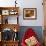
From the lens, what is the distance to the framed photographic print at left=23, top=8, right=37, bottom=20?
586 cm

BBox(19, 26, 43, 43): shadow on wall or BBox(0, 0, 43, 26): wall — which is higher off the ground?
BBox(0, 0, 43, 26): wall

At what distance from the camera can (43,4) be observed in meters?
5.78

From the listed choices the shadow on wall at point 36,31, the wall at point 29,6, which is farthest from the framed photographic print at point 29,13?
the shadow on wall at point 36,31

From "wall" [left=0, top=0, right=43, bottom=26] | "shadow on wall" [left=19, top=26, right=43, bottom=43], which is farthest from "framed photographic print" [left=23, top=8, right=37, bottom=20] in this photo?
"shadow on wall" [left=19, top=26, right=43, bottom=43]

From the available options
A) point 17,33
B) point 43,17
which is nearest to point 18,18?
point 17,33

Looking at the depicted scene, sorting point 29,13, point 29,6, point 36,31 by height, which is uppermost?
point 29,6

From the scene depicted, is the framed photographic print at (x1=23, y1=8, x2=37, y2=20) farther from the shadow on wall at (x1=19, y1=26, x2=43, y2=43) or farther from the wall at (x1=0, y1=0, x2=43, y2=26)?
the shadow on wall at (x1=19, y1=26, x2=43, y2=43)

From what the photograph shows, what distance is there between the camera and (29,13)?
5879mm

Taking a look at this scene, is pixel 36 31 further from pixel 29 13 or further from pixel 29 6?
pixel 29 6

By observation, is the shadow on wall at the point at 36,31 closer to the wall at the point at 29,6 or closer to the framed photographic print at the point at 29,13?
the wall at the point at 29,6

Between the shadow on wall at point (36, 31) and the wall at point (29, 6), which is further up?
the wall at point (29, 6)

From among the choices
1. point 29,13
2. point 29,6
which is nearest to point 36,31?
point 29,13

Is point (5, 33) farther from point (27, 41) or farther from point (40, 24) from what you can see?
point (40, 24)

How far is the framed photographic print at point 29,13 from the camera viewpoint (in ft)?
19.2
